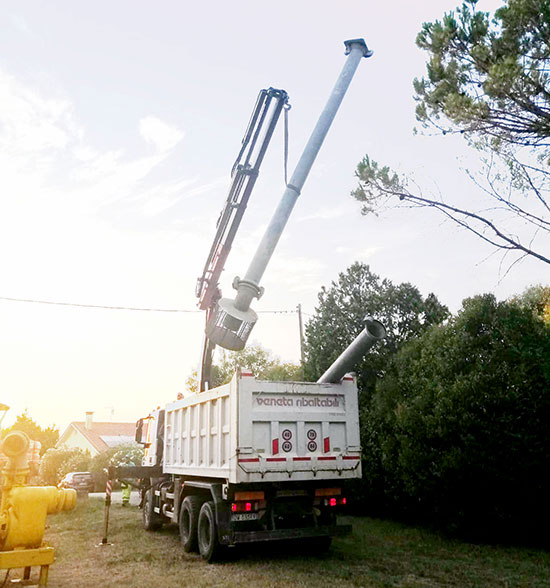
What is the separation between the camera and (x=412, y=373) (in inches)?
526

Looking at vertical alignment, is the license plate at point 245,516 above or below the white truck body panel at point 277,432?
below

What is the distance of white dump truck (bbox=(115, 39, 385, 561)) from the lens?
8.34 meters

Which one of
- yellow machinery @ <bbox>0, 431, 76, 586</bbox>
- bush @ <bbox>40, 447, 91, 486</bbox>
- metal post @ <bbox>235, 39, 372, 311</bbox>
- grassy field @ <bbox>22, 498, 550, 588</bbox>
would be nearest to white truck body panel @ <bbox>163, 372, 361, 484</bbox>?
grassy field @ <bbox>22, 498, 550, 588</bbox>

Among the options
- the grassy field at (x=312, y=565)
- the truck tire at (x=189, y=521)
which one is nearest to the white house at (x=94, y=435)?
the grassy field at (x=312, y=565)

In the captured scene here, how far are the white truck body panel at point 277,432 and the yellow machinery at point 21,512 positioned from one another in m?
2.45

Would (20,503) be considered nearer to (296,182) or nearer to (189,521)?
(189,521)

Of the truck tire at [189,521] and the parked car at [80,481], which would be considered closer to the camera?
the truck tire at [189,521]

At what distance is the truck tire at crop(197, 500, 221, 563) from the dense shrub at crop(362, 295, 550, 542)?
15.5ft

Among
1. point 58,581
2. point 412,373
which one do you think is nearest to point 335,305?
point 412,373

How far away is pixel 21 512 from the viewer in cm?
679

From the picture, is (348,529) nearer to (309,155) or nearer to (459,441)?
(459,441)

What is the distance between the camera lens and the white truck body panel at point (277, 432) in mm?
8305

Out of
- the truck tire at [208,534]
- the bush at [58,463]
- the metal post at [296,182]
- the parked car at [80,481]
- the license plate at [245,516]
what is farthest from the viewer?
the bush at [58,463]

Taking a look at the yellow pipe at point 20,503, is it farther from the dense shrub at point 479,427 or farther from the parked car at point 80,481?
the parked car at point 80,481
